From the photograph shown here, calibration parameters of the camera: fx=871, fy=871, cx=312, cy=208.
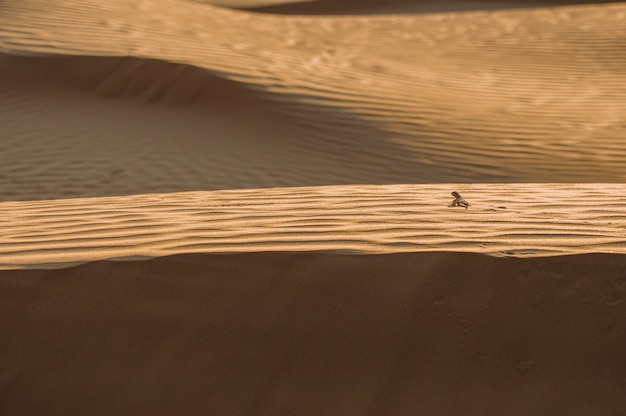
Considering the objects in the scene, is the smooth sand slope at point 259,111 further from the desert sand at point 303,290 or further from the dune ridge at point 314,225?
the dune ridge at point 314,225

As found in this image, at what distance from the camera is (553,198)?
4949mm

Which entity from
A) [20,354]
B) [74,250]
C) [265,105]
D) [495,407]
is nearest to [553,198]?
[495,407]

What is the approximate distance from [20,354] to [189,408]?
0.65 m

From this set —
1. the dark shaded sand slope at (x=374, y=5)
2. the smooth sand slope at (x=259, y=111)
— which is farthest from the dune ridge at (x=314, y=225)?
the dark shaded sand slope at (x=374, y=5)

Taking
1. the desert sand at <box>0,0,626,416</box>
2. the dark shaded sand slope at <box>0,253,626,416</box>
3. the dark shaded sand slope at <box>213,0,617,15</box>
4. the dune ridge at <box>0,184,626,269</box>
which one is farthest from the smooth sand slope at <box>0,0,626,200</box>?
the dark shaded sand slope at <box>213,0,617,15</box>

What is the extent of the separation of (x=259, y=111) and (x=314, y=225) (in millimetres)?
5722

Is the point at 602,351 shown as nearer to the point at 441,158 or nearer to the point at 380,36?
the point at 441,158

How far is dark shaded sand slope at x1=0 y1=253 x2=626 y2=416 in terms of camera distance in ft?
10.0

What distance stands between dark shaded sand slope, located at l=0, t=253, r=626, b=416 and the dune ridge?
154 millimetres

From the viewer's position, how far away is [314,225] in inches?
159

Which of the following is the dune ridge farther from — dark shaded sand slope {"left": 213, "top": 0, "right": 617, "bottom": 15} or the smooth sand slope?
dark shaded sand slope {"left": 213, "top": 0, "right": 617, "bottom": 15}

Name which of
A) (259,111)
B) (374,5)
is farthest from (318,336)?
(374,5)

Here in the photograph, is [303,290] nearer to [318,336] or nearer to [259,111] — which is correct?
[318,336]

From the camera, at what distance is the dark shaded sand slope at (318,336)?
305 cm
